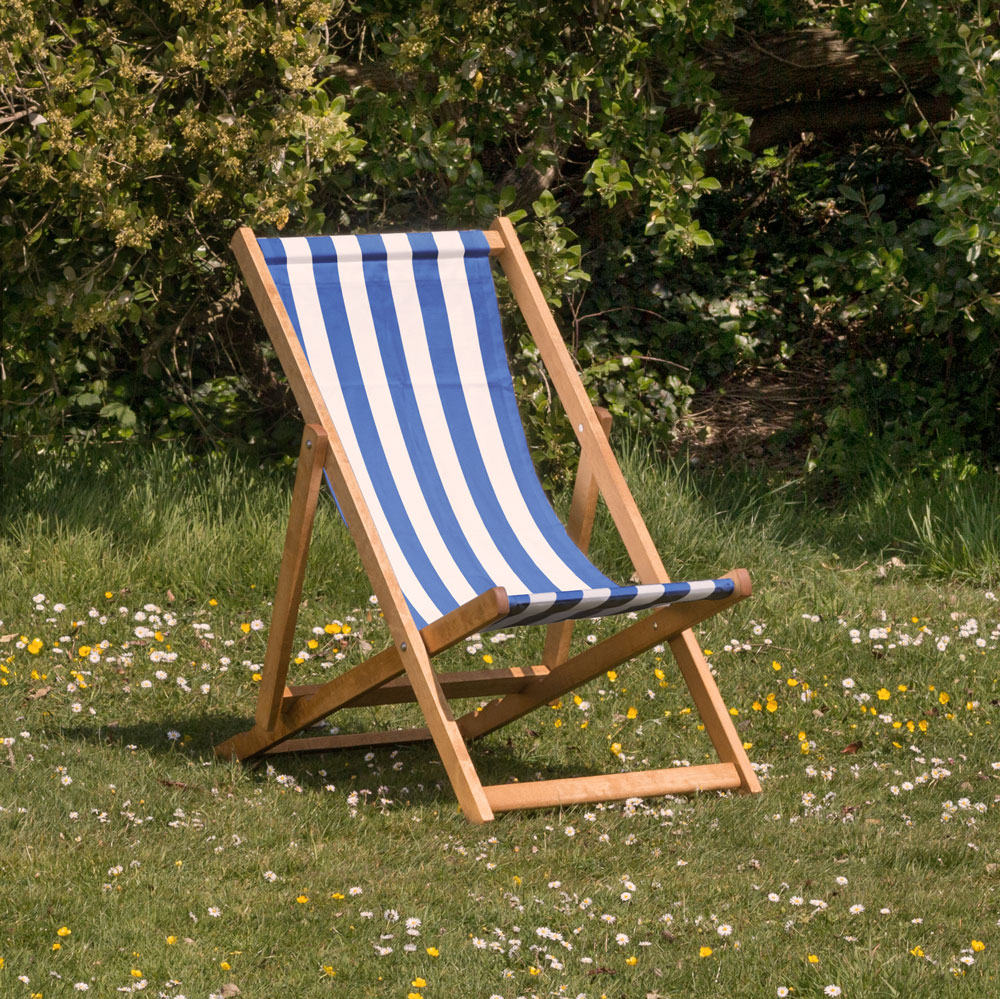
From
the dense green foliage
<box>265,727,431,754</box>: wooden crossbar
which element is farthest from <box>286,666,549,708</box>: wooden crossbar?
the dense green foliage

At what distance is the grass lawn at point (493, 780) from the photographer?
2588mm

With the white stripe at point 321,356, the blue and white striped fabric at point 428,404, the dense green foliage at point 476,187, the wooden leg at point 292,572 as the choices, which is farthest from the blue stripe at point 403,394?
the dense green foliage at point 476,187

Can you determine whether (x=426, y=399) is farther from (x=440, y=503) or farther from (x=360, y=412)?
(x=440, y=503)

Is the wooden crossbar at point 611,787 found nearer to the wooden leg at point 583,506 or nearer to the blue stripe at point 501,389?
the wooden leg at point 583,506

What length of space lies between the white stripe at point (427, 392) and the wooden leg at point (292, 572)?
39 cm

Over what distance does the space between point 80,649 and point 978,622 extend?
108 inches

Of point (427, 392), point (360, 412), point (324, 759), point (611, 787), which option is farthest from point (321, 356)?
point (611, 787)

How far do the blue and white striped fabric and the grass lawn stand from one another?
57 centimetres

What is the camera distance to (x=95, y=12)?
4.80 meters

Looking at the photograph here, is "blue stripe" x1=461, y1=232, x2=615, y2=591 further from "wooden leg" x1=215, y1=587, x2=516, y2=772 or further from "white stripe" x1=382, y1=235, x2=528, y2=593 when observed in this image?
"wooden leg" x1=215, y1=587, x2=516, y2=772

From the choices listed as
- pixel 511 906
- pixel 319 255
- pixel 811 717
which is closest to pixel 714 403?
pixel 811 717

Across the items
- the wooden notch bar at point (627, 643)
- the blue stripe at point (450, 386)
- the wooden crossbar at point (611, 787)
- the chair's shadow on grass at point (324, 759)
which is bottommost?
the chair's shadow on grass at point (324, 759)

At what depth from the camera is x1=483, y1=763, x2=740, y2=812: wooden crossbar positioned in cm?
314

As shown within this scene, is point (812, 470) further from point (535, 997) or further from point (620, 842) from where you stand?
point (535, 997)
